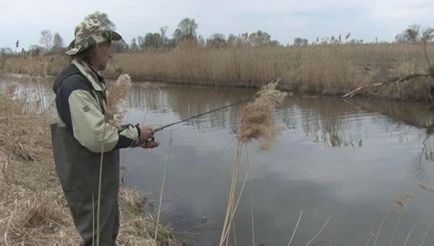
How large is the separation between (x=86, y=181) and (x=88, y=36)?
73cm

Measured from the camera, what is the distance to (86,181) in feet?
8.43

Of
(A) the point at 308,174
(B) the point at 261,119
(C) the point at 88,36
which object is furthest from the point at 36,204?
(A) the point at 308,174

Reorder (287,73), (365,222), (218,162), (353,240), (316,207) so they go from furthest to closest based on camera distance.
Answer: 1. (287,73)
2. (218,162)
3. (316,207)
4. (365,222)
5. (353,240)

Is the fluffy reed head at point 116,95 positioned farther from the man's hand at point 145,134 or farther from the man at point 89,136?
the man's hand at point 145,134

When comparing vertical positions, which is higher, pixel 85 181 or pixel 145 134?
pixel 145 134

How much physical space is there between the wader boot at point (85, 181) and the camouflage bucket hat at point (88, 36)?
1.33 feet

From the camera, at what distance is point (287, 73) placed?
16.4 m

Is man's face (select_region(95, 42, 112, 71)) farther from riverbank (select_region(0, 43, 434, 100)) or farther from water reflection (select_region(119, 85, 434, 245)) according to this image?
riverbank (select_region(0, 43, 434, 100))

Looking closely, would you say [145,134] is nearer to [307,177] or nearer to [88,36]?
[88,36]

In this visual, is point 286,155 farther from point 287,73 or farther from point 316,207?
point 287,73

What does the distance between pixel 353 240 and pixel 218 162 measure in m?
3.34

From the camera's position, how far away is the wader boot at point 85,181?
2533 mm

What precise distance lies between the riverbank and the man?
943 cm

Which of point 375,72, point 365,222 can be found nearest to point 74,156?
point 365,222
